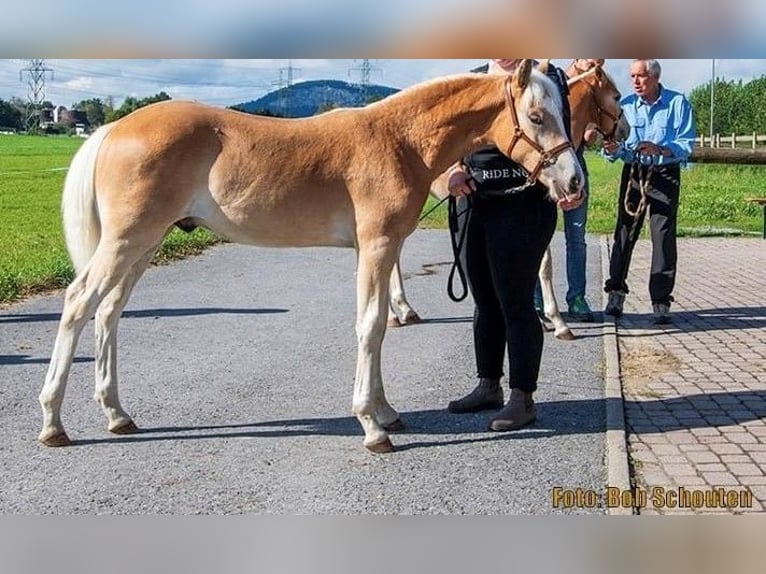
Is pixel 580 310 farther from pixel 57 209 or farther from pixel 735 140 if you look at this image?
pixel 57 209

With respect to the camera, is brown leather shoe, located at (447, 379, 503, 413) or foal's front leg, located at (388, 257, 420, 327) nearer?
brown leather shoe, located at (447, 379, 503, 413)

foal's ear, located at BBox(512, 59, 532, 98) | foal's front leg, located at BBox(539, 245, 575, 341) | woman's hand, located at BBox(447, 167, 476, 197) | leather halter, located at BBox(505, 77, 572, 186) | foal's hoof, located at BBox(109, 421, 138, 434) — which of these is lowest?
foal's hoof, located at BBox(109, 421, 138, 434)

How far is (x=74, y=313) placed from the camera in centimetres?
493

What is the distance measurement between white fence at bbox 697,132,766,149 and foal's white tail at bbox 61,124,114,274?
12.5m

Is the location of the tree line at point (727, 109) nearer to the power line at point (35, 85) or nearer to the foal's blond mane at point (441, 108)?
the power line at point (35, 85)

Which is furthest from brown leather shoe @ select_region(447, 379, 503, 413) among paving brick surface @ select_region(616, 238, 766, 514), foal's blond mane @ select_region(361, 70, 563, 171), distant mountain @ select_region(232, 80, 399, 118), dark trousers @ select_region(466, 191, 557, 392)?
distant mountain @ select_region(232, 80, 399, 118)

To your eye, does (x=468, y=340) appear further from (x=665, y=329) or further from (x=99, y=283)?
(x=99, y=283)

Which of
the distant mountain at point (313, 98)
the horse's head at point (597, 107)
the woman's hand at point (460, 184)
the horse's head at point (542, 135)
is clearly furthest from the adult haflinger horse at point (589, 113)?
the horse's head at point (542, 135)

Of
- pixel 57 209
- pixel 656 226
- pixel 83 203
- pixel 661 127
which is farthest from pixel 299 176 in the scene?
pixel 57 209

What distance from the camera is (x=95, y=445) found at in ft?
16.9

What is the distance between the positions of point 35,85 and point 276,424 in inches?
97.6

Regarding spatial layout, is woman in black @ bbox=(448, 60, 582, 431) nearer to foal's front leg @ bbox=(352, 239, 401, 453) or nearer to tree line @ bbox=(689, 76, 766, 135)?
foal's front leg @ bbox=(352, 239, 401, 453)

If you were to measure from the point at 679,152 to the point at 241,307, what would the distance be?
4.85 metres

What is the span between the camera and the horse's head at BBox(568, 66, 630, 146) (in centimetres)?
707
